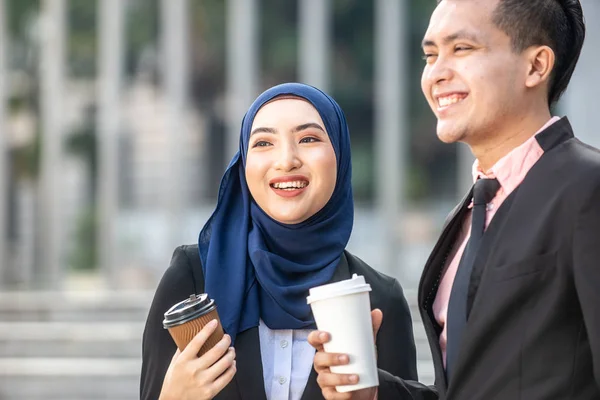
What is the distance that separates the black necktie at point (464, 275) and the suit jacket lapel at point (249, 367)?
2.08ft

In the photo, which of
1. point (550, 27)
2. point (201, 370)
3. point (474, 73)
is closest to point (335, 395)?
point (201, 370)

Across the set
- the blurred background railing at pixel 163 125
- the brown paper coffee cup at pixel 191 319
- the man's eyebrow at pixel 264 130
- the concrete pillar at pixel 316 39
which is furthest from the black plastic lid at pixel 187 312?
the concrete pillar at pixel 316 39

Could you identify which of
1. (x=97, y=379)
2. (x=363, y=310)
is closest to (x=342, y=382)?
(x=363, y=310)

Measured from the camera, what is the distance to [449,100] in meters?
2.35

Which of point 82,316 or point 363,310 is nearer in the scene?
point 363,310

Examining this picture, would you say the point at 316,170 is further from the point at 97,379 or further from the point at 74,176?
the point at 74,176

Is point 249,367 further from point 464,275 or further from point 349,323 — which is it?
point 464,275

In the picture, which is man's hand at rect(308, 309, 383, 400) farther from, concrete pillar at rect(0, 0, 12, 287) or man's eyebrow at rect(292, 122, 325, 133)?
concrete pillar at rect(0, 0, 12, 287)

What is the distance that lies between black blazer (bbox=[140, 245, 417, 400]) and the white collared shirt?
0.03m

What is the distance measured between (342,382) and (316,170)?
74 centimetres

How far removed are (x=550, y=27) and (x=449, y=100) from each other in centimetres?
28

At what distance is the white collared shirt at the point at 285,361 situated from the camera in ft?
9.10

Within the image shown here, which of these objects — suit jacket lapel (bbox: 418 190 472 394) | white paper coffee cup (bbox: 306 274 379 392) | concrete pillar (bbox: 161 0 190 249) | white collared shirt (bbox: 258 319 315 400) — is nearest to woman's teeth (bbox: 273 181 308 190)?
white collared shirt (bbox: 258 319 315 400)

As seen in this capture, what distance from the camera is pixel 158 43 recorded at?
1190 cm
